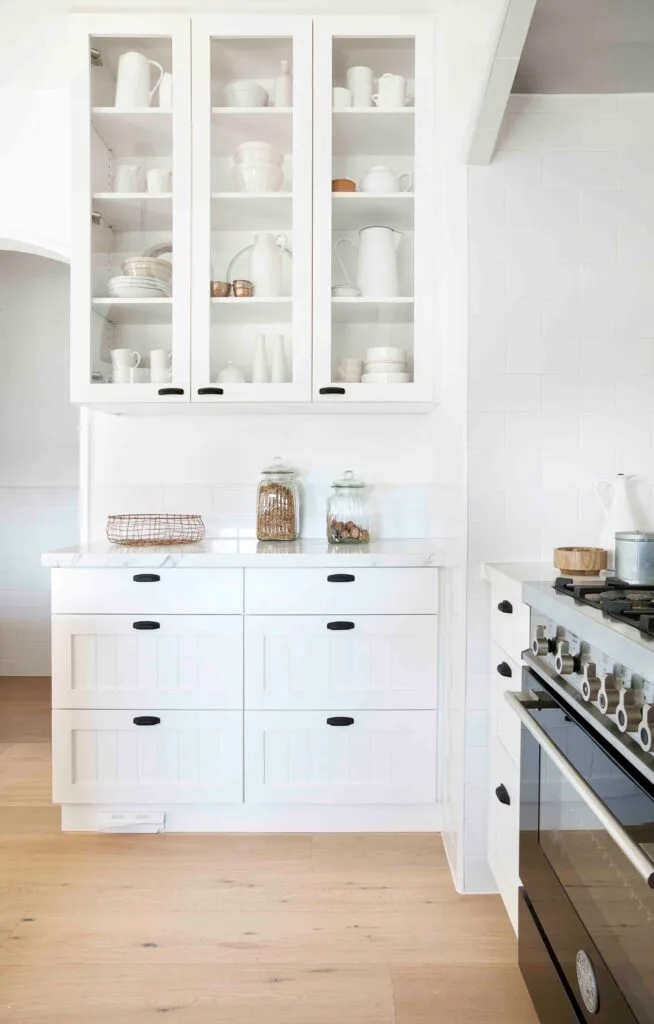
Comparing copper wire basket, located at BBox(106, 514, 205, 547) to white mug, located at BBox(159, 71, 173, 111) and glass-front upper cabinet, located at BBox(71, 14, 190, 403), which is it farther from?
white mug, located at BBox(159, 71, 173, 111)

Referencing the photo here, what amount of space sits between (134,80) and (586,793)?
249cm

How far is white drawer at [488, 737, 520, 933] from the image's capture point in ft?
4.98

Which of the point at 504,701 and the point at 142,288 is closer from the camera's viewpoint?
the point at 504,701

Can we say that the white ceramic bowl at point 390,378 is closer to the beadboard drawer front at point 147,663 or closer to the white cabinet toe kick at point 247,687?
the white cabinet toe kick at point 247,687

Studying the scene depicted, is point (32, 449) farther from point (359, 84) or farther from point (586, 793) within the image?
point (586, 793)

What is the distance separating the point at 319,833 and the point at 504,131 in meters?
2.13

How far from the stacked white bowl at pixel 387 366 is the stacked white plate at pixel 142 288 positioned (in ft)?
2.37

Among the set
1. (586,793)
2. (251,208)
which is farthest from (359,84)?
(586,793)

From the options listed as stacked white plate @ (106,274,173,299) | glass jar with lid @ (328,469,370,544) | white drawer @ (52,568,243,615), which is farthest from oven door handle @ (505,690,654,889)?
stacked white plate @ (106,274,173,299)

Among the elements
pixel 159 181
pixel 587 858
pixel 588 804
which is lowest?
pixel 587 858

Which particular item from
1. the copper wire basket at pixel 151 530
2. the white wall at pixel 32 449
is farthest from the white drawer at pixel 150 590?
the white wall at pixel 32 449

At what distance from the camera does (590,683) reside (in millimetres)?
1050

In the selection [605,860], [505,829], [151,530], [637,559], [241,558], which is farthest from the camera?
[151,530]

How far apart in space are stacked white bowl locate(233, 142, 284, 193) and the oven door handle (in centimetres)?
183
